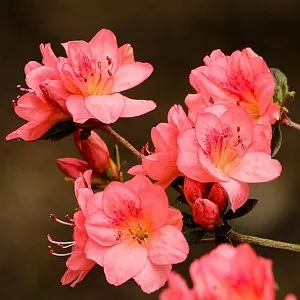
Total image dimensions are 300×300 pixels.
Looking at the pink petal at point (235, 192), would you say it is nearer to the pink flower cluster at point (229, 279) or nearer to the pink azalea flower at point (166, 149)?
the pink azalea flower at point (166, 149)

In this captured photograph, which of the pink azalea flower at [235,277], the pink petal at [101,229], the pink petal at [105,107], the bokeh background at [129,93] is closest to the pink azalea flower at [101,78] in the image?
the pink petal at [105,107]

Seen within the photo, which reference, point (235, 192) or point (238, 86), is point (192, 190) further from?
point (238, 86)

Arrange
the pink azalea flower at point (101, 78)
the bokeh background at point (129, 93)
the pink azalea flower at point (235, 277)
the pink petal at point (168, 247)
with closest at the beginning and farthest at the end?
the pink azalea flower at point (235, 277) < the pink petal at point (168, 247) < the pink azalea flower at point (101, 78) < the bokeh background at point (129, 93)

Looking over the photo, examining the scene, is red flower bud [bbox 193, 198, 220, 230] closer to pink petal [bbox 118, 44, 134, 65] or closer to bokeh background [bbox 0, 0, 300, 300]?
pink petal [bbox 118, 44, 134, 65]

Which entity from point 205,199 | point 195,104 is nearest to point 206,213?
point 205,199

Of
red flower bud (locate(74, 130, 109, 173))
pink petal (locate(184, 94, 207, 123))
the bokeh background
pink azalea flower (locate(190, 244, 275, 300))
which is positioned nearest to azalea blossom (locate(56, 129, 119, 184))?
red flower bud (locate(74, 130, 109, 173))
